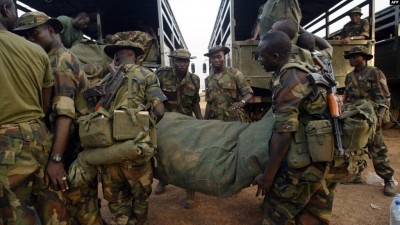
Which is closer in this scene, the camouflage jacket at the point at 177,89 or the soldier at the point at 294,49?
the soldier at the point at 294,49

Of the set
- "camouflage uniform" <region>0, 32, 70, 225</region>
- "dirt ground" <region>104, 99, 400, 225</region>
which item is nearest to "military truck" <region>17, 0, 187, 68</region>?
"dirt ground" <region>104, 99, 400, 225</region>

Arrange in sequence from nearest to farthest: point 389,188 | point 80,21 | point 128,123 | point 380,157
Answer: point 128,123, point 389,188, point 380,157, point 80,21

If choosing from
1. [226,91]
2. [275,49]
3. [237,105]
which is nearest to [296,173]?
[275,49]

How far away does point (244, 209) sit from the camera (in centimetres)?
319

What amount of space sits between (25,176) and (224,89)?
9.10 ft

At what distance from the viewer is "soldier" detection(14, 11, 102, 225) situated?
191cm

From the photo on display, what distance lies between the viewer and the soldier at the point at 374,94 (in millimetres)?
3521

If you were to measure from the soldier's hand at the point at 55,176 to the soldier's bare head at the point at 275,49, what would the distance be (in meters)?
1.58

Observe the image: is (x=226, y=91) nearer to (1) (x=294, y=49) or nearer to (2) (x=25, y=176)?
(1) (x=294, y=49)

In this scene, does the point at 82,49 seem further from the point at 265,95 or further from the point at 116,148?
the point at 265,95

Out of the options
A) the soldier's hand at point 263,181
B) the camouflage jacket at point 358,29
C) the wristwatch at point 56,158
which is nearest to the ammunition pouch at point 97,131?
the wristwatch at point 56,158

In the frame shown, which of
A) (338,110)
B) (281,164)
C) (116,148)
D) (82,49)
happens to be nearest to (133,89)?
(116,148)

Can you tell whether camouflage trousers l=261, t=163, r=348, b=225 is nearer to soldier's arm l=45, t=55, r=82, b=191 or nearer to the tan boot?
the tan boot

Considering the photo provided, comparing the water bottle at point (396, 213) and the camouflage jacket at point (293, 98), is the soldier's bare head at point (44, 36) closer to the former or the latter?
the camouflage jacket at point (293, 98)
